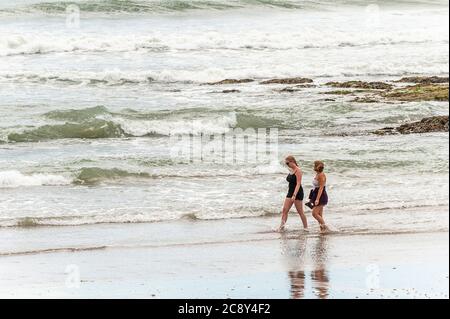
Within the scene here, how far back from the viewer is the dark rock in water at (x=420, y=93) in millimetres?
29266

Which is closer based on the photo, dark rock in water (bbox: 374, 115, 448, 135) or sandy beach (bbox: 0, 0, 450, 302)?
sandy beach (bbox: 0, 0, 450, 302)

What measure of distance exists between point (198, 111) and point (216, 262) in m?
15.7

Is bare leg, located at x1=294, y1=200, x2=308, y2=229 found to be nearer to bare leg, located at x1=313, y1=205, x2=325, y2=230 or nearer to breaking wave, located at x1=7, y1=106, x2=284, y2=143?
bare leg, located at x1=313, y1=205, x2=325, y2=230

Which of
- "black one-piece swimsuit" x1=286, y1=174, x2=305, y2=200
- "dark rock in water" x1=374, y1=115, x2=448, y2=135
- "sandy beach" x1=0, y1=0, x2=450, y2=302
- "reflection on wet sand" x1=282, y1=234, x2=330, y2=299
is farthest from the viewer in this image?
"dark rock in water" x1=374, y1=115, x2=448, y2=135

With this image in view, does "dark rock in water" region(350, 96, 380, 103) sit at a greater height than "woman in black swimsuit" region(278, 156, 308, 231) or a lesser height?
lesser

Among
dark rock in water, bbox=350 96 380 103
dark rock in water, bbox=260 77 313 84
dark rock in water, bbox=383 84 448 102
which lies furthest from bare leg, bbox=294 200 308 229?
dark rock in water, bbox=260 77 313 84

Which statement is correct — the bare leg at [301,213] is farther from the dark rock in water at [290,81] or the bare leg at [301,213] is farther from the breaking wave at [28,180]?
the dark rock in water at [290,81]

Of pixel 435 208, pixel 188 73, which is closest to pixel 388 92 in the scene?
pixel 188 73

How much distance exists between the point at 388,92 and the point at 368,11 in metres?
27.6

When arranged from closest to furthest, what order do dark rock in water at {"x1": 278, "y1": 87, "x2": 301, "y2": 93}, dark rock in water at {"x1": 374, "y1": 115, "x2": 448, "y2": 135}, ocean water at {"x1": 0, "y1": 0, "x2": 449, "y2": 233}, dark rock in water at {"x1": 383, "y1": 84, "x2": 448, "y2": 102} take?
1. ocean water at {"x1": 0, "y1": 0, "x2": 449, "y2": 233}
2. dark rock in water at {"x1": 374, "y1": 115, "x2": 448, "y2": 135}
3. dark rock in water at {"x1": 383, "y1": 84, "x2": 448, "y2": 102}
4. dark rock in water at {"x1": 278, "y1": 87, "x2": 301, "y2": 93}

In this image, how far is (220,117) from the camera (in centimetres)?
2730

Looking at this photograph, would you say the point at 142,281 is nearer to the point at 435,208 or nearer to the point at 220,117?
the point at 435,208

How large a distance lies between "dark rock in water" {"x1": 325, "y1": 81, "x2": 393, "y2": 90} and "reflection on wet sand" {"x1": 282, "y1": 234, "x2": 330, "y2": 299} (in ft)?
59.0

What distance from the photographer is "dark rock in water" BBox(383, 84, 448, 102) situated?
29266 millimetres
